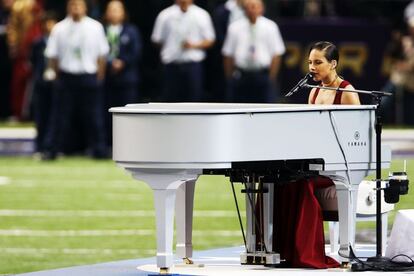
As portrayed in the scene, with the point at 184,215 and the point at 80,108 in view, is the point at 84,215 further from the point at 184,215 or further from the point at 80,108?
the point at 80,108

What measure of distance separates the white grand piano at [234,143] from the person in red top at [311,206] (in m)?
0.16

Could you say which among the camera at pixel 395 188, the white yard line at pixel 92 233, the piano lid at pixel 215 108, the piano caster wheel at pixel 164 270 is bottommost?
the white yard line at pixel 92 233

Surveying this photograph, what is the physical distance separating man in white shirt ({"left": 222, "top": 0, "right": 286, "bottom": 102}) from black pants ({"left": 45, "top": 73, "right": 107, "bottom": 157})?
6.31 feet

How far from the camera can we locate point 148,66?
28.5m

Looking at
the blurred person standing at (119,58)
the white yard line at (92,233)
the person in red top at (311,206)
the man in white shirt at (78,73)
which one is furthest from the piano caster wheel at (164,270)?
the blurred person standing at (119,58)

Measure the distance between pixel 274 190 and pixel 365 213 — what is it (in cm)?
95

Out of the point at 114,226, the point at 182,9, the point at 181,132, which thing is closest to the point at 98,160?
the point at 182,9

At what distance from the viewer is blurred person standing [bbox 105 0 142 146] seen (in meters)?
24.7

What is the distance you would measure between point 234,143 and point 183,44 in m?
13.2

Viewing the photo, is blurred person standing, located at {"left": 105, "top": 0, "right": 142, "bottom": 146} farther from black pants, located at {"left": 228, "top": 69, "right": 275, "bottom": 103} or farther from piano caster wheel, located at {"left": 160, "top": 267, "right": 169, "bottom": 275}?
piano caster wheel, located at {"left": 160, "top": 267, "right": 169, "bottom": 275}

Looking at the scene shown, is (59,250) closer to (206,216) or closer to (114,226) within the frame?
(114,226)

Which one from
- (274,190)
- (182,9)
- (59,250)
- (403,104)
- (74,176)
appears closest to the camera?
(274,190)

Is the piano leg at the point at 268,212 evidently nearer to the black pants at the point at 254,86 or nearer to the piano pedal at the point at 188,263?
the piano pedal at the point at 188,263

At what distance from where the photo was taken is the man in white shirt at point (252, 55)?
77.9 feet
